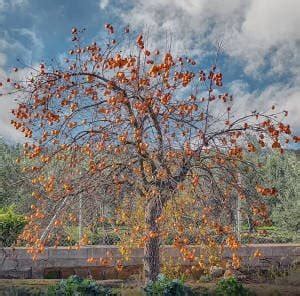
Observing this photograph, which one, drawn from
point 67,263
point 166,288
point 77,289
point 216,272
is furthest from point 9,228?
point 166,288

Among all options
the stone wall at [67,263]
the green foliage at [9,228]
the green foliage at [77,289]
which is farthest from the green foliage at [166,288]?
the green foliage at [9,228]

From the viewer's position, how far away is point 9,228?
539 inches

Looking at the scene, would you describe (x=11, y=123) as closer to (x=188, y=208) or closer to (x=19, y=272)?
(x=188, y=208)

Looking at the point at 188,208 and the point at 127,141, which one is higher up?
the point at 127,141

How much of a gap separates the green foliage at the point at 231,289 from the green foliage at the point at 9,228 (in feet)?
25.2

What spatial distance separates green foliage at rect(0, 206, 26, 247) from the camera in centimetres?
1342

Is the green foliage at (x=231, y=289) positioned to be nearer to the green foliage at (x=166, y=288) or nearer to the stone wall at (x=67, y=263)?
the green foliage at (x=166, y=288)

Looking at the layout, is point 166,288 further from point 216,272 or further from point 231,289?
A: point 216,272

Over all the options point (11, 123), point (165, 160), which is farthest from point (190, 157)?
point (11, 123)

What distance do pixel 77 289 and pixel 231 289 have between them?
204cm

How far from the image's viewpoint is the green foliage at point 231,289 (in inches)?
274

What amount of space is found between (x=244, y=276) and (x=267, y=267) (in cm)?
137

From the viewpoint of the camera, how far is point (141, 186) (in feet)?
26.7

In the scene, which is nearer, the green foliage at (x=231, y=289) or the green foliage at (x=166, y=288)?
the green foliage at (x=166, y=288)
